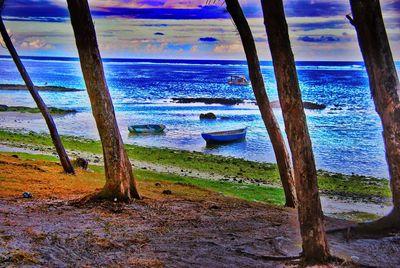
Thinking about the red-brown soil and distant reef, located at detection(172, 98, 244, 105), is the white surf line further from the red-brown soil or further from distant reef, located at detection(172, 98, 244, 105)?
distant reef, located at detection(172, 98, 244, 105)

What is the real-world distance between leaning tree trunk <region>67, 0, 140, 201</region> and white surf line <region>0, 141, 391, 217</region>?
7.21m

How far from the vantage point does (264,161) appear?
28.5m

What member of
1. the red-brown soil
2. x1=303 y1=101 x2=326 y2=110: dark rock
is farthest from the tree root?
x1=303 y1=101 x2=326 y2=110: dark rock

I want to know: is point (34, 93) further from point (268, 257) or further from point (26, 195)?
point (268, 257)

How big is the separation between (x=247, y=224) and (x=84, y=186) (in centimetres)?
644

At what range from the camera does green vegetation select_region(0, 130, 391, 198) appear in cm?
2159

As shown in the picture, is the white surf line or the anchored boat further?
the anchored boat

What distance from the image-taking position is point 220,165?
26.4 meters

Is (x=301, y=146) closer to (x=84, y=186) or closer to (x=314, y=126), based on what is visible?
(x=84, y=186)

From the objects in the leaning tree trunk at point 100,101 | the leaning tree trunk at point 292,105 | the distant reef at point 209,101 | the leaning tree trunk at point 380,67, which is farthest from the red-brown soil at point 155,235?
the distant reef at point 209,101

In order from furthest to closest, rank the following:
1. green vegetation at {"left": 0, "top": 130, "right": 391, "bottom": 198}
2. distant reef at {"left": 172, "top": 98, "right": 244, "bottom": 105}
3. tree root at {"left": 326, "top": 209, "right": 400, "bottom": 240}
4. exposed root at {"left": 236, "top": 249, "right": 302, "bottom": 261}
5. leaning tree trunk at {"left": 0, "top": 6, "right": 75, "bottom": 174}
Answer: distant reef at {"left": 172, "top": 98, "right": 244, "bottom": 105} → green vegetation at {"left": 0, "top": 130, "right": 391, "bottom": 198} → leaning tree trunk at {"left": 0, "top": 6, "right": 75, "bottom": 174} → tree root at {"left": 326, "top": 209, "right": 400, "bottom": 240} → exposed root at {"left": 236, "top": 249, "right": 302, "bottom": 261}

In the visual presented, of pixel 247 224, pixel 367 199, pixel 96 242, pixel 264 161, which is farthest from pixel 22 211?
pixel 264 161

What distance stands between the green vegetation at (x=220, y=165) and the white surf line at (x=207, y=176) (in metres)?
0.85

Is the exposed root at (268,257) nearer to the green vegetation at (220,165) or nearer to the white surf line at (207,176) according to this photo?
the white surf line at (207,176)
